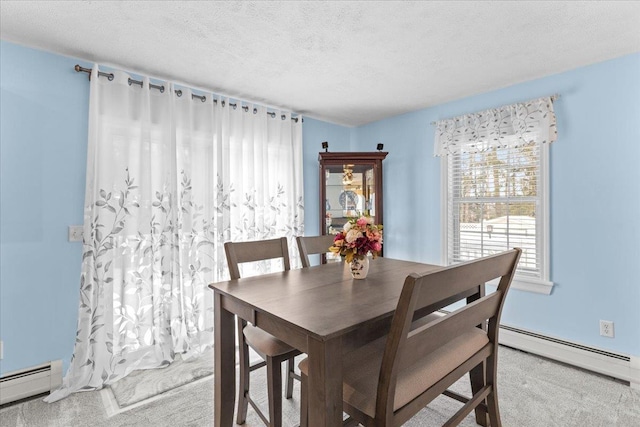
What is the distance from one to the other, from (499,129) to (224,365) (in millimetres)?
2890

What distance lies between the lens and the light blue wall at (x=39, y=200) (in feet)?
6.81

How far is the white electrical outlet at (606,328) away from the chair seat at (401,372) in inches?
60.9

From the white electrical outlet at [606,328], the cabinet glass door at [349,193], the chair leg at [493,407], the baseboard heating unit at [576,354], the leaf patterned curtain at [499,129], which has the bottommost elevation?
the baseboard heating unit at [576,354]

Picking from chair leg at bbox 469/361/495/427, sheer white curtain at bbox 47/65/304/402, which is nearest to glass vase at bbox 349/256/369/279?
chair leg at bbox 469/361/495/427

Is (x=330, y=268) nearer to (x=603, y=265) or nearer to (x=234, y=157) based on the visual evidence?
(x=234, y=157)

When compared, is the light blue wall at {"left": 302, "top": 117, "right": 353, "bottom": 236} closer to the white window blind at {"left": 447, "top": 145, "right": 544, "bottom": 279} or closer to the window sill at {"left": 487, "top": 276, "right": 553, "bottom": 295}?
the white window blind at {"left": 447, "top": 145, "right": 544, "bottom": 279}

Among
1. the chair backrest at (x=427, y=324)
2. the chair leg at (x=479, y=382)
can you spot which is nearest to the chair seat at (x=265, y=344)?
the chair backrest at (x=427, y=324)

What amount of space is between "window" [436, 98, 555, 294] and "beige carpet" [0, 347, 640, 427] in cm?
76

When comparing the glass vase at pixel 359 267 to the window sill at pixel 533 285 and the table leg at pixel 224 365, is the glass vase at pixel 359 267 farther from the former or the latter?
the window sill at pixel 533 285

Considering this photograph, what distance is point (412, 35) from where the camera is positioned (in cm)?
204

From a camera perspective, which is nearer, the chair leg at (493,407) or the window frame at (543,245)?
the chair leg at (493,407)

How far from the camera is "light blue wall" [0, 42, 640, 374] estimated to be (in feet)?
6.89

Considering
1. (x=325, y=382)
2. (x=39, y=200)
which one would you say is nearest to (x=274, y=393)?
(x=325, y=382)

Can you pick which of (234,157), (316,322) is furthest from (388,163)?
(316,322)
